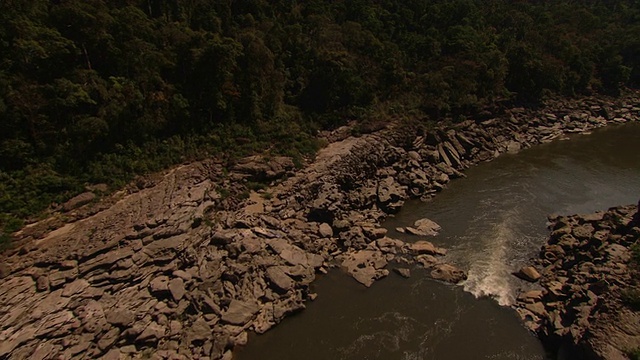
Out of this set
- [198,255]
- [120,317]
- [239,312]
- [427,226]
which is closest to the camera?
[120,317]

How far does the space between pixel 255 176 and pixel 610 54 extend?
70095mm

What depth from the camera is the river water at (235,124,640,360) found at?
60.1 ft

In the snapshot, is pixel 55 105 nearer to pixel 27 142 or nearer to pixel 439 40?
pixel 27 142

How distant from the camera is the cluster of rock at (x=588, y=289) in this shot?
16.3 metres

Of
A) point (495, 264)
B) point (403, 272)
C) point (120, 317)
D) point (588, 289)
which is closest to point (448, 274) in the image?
point (403, 272)

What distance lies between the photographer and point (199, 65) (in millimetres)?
30156

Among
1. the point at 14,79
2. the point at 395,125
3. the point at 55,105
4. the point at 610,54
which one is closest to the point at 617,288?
the point at 395,125

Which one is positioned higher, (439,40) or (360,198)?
(439,40)

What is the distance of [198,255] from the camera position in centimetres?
2167

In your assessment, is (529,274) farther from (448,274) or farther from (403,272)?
(403,272)

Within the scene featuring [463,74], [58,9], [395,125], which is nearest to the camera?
[58,9]

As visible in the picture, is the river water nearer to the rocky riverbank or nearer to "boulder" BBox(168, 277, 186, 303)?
the rocky riverbank

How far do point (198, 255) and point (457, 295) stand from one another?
1508 centimetres

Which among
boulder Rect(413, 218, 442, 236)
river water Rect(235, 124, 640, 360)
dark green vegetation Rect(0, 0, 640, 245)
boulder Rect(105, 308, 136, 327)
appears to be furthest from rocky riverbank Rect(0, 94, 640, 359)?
dark green vegetation Rect(0, 0, 640, 245)
